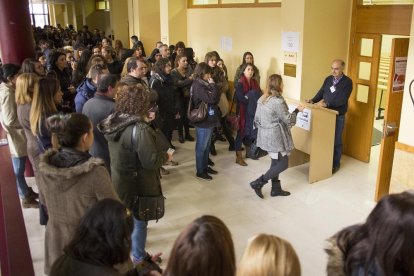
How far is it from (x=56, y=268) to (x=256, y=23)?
577 centimetres

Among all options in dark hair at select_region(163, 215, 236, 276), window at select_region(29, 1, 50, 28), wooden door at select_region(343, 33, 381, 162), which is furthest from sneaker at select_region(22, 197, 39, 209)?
window at select_region(29, 1, 50, 28)

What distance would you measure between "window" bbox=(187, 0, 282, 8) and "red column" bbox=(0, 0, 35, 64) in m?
3.45

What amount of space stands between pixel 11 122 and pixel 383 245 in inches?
146

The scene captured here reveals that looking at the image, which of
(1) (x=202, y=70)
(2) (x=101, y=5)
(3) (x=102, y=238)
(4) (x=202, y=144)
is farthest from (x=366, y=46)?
(2) (x=101, y=5)

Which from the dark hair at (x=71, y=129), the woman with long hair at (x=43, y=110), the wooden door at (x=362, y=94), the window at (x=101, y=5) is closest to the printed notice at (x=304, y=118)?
the wooden door at (x=362, y=94)

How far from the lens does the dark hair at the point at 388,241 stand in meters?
1.62

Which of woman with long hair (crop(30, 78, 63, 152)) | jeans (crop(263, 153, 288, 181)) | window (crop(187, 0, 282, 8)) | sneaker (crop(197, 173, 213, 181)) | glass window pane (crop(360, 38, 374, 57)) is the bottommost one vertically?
sneaker (crop(197, 173, 213, 181))

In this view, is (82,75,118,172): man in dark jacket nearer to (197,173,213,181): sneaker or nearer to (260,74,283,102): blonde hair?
(260,74,283,102): blonde hair

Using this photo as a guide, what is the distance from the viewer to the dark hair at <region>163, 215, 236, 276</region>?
1.49m

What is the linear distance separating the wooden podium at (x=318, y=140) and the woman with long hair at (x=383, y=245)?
3165 millimetres

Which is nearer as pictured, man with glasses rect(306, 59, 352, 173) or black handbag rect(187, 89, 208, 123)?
black handbag rect(187, 89, 208, 123)

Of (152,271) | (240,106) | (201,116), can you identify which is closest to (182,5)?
(240,106)

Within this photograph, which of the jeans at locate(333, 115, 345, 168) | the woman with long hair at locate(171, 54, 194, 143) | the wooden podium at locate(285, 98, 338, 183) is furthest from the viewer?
the woman with long hair at locate(171, 54, 194, 143)

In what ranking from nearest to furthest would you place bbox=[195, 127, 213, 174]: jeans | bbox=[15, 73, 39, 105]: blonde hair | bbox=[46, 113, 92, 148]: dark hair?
bbox=[46, 113, 92, 148]: dark hair → bbox=[15, 73, 39, 105]: blonde hair → bbox=[195, 127, 213, 174]: jeans
